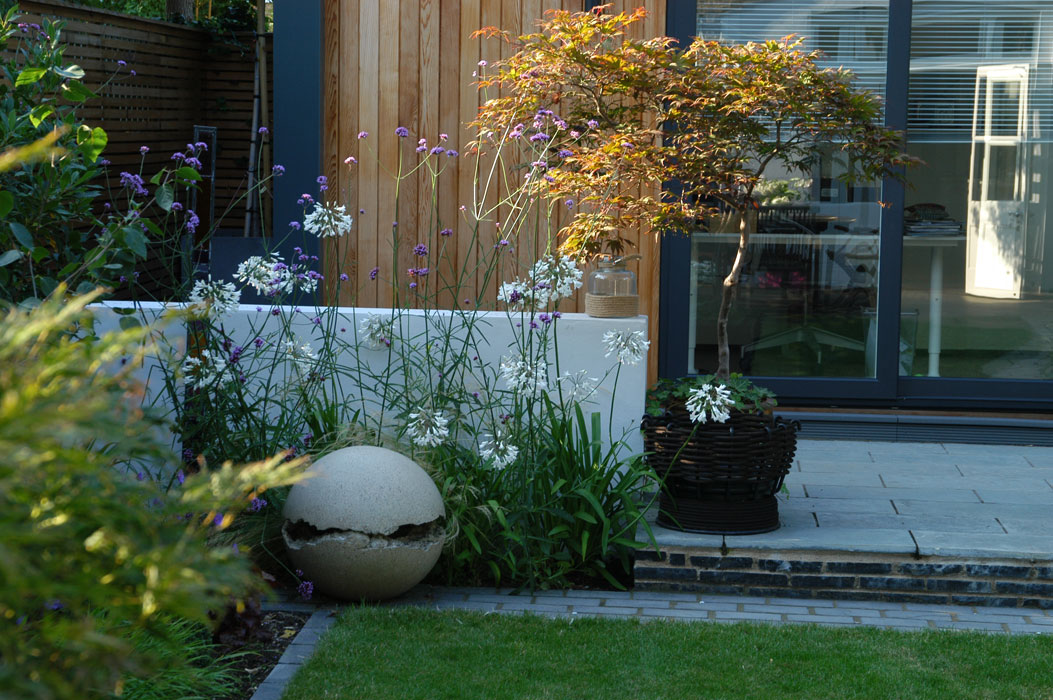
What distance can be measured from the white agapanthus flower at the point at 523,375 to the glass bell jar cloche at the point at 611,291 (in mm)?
783

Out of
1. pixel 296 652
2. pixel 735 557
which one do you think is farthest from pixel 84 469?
pixel 735 557

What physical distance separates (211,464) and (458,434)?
98cm

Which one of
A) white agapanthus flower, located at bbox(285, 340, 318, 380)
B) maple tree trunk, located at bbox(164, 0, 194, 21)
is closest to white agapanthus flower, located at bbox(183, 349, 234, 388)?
white agapanthus flower, located at bbox(285, 340, 318, 380)

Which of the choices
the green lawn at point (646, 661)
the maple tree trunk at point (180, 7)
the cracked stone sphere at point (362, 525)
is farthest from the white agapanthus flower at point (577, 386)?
the maple tree trunk at point (180, 7)

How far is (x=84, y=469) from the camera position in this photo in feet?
5.00

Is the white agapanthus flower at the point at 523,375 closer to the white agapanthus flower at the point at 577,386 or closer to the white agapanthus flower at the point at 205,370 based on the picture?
the white agapanthus flower at the point at 577,386

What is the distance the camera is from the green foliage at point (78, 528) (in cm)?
139

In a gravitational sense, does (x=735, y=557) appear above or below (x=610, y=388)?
below

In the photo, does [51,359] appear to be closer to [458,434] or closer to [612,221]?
[458,434]

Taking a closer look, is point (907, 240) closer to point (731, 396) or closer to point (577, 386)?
point (731, 396)

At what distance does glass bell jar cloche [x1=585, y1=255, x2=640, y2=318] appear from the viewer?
17.3 ft

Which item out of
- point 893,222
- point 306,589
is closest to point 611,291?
point 306,589

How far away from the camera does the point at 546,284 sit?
4.72m

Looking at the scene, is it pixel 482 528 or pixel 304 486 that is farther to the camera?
pixel 482 528
